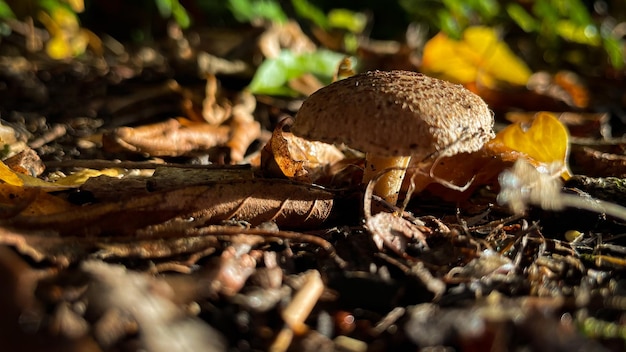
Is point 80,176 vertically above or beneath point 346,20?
beneath

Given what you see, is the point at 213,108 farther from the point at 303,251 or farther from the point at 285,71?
the point at 303,251

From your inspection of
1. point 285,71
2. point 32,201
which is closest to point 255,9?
point 285,71

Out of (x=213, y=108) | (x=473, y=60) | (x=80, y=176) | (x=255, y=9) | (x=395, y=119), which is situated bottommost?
(x=213, y=108)

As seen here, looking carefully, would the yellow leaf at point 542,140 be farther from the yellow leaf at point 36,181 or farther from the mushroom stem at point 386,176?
the yellow leaf at point 36,181

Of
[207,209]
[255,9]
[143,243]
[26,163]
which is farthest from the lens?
[255,9]

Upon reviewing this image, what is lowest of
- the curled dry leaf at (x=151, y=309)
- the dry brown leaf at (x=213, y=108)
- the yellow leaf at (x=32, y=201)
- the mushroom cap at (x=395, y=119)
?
the dry brown leaf at (x=213, y=108)

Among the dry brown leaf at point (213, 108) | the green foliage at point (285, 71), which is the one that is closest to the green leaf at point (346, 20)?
the green foliage at point (285, 71)
